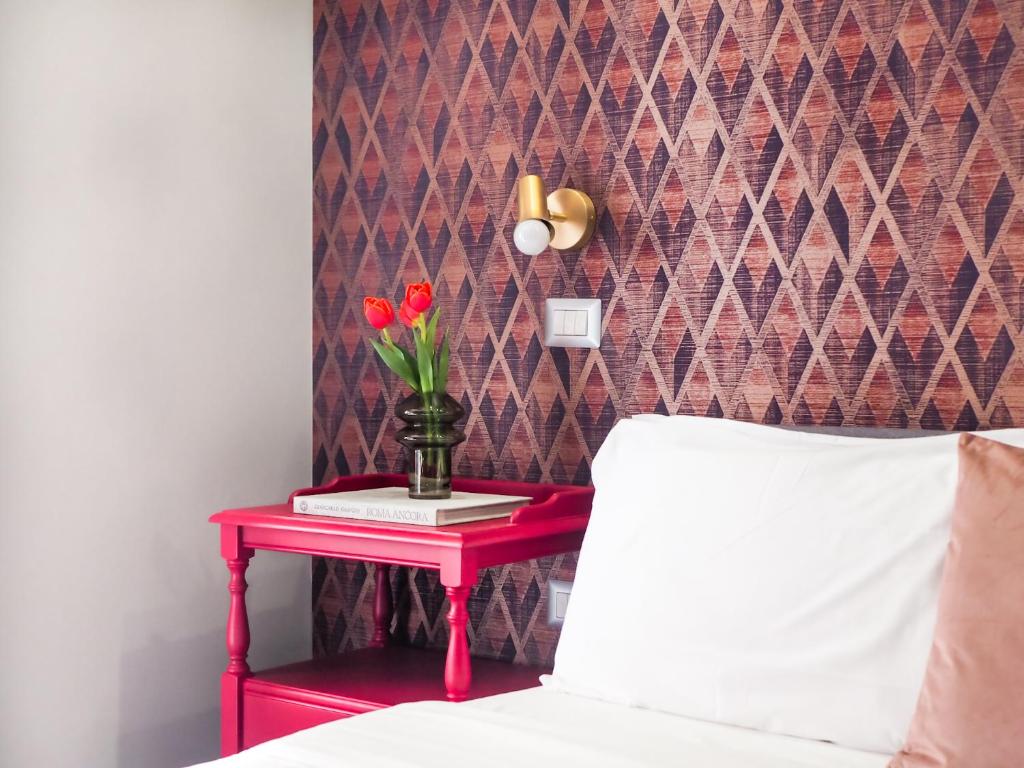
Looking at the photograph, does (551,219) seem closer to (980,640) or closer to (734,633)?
(734,633)

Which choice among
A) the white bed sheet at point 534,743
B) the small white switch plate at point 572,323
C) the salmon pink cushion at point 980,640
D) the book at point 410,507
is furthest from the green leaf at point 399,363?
the salmon pink cushion at point 980,640

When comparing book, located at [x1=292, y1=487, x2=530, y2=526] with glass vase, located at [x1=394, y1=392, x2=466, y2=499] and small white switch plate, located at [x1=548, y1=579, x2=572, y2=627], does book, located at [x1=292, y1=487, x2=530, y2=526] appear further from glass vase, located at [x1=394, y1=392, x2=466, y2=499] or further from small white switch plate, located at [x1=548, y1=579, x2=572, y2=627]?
small white switch plate, located at [x1=548, y1=579, x2=572, y2=627]

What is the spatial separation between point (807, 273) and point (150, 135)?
151cm

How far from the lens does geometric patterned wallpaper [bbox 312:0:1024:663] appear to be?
1.99m

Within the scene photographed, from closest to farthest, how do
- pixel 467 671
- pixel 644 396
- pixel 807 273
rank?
pixel 467 671
pixel 807 273
pixel 644 396

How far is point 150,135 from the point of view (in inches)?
98.6

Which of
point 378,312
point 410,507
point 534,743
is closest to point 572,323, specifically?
point 378,312

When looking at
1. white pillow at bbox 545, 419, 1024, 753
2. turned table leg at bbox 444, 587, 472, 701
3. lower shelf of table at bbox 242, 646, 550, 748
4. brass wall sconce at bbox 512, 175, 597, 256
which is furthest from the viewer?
brass wall sconce at bbox 512, 175, 597, 256

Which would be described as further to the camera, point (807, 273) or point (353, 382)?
point (353, 382)

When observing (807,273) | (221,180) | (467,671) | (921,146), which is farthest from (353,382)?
(921,146)

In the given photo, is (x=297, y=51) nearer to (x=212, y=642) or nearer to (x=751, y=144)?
(x=751, y=144)

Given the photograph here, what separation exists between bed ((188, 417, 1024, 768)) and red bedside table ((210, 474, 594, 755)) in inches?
10.3

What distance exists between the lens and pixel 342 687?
2.27 metres

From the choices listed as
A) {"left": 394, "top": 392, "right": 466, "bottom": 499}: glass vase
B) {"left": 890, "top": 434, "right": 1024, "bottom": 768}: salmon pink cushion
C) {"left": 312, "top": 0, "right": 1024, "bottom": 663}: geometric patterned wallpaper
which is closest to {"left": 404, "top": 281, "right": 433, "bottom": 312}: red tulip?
{"left": 394, "top": 392, "right": 466, "bottom": 499}: glass vase
